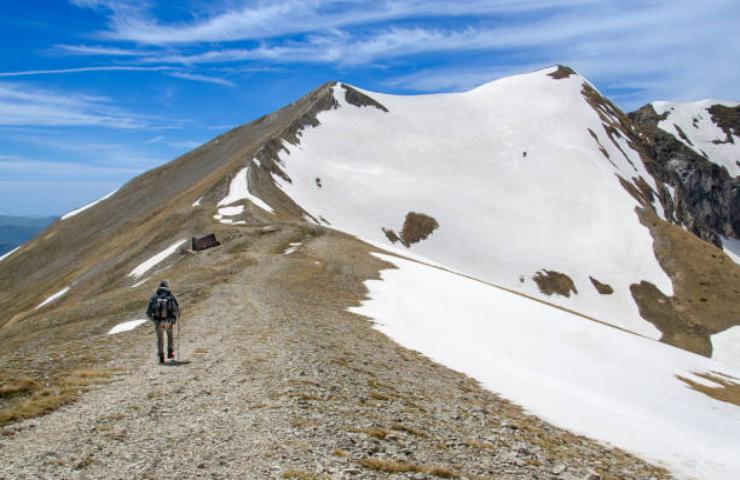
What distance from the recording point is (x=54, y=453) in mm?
10977

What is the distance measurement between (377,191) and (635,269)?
179 feet

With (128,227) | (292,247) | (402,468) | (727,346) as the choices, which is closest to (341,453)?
(402,468)

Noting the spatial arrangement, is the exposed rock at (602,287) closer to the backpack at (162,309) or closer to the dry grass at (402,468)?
the backpack at (162,309)

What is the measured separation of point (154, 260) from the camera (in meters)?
54.5

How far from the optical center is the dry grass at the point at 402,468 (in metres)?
11.1

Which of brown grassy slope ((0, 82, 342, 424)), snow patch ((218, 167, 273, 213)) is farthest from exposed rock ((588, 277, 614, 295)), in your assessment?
snow patch ((218, 167, 273, 213))

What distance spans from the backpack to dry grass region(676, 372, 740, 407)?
35969 mm

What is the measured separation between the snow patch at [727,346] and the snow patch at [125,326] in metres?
86.7

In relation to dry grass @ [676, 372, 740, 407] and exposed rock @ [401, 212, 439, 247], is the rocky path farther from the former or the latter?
exposed rock @ [401, 212, 439, 247]

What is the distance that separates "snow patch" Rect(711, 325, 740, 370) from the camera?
82.5 meters

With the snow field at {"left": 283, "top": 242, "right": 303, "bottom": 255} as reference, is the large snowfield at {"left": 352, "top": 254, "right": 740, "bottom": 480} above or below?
below

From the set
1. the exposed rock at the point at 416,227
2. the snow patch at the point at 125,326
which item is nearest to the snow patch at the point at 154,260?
the snow patch at the point at 125,326

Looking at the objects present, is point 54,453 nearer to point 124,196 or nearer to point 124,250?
point 124,250

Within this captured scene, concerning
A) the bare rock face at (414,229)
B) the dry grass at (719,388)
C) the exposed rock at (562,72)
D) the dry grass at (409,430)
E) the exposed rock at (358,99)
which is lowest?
the dry grass at (719,388)
